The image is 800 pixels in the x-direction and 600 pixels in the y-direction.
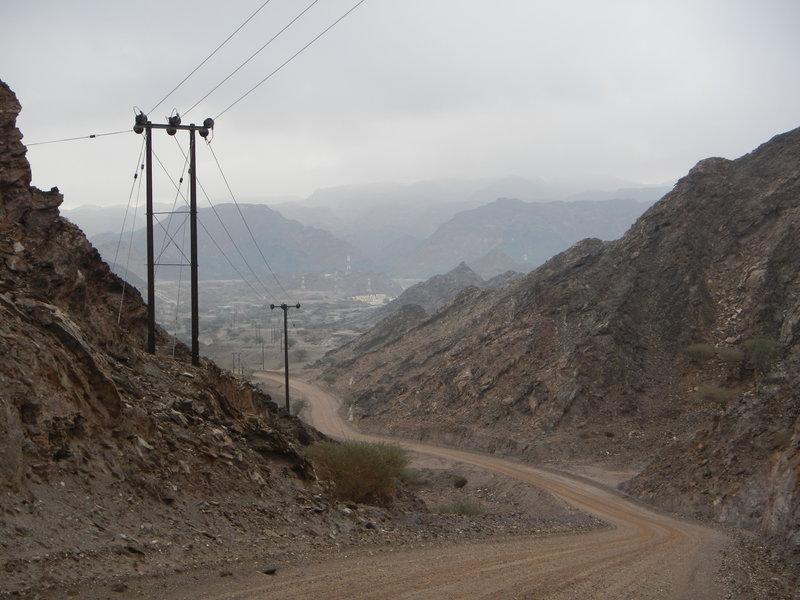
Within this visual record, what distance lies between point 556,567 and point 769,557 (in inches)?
232

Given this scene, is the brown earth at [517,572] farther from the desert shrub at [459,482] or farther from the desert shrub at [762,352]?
the desert shrub at [762,352]

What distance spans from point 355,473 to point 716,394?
26360 millimetres

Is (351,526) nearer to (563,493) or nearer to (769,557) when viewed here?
(769,557)

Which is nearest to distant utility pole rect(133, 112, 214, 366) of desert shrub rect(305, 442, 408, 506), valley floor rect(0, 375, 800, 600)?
desert shrub rect(305, 442, 408, 506)

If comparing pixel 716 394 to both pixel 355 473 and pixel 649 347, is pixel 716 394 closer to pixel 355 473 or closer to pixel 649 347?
pixel 649 347

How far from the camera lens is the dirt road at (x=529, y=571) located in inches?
399

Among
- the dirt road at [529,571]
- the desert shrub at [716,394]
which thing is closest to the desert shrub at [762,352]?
the desert shrub at [716,394]

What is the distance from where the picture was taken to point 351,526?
14844 mm

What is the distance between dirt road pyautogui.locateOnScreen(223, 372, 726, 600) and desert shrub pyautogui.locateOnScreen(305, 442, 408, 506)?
17.2ft

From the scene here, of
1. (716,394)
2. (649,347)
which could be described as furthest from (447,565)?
(649,347)

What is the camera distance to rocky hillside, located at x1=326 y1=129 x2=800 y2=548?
1481 inches

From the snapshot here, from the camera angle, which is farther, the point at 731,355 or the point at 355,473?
the point at 731,355

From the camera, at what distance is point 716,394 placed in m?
38.6

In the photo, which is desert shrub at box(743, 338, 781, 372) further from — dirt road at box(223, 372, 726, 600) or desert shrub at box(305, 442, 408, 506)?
desert shrub at box(305, 442, 408, 506)
